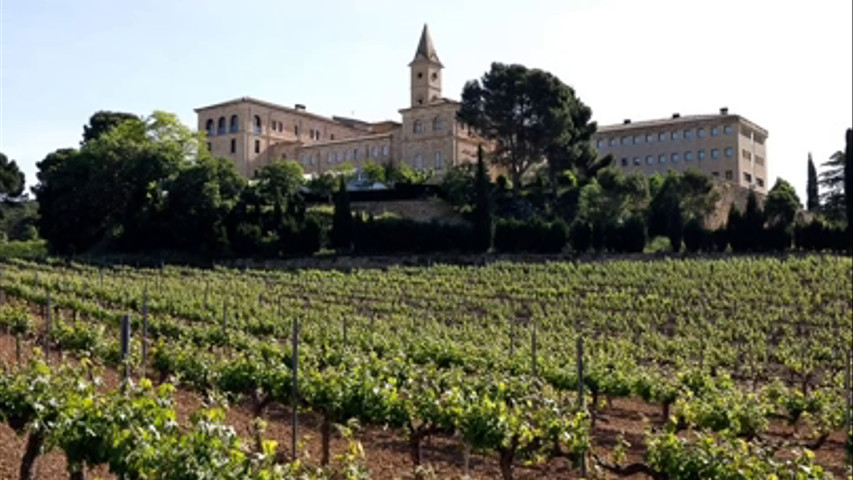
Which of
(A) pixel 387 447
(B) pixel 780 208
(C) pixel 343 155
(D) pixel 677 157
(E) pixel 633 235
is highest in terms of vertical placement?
(C) pixel 343 155

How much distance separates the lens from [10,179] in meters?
59.2

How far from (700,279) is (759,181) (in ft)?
132

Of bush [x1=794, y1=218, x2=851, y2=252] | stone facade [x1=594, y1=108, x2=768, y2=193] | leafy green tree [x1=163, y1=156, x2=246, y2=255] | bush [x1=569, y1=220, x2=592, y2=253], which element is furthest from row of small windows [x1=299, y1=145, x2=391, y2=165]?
bush [x1=794, y1=218, x2=851, y2=252]

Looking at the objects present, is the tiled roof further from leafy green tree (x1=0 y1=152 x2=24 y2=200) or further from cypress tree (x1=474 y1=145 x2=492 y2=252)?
leafy green tree (x1=0 y1=152 x2=24 y2=200)

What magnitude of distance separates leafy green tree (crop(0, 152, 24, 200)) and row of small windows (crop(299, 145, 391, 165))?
20929mm

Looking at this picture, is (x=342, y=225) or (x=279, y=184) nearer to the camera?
(x=342, y=225)

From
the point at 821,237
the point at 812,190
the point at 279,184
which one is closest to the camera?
the point at 821,237

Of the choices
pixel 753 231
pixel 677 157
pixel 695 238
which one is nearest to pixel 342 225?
pixel 695 238

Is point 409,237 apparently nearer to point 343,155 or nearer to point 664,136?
point 343,155

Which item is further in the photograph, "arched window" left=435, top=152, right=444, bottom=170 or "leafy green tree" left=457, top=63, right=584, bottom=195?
"arched window" left=435, top=152, right=444, bottom=170

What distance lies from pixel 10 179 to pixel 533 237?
3826 centimetres

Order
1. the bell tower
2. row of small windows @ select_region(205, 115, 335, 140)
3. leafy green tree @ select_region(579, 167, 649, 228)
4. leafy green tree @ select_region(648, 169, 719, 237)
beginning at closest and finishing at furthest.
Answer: leafy green tree @ select_region(648, 169, 719, 237) → leafy green tree @ select_region(579, 167, 649, 228) → the bell tower → row of small windows @ select_region(205, 115, 335, 140)

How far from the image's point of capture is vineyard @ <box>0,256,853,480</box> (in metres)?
6.29

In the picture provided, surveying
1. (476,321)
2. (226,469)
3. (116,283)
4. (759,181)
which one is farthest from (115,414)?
(759,181)
